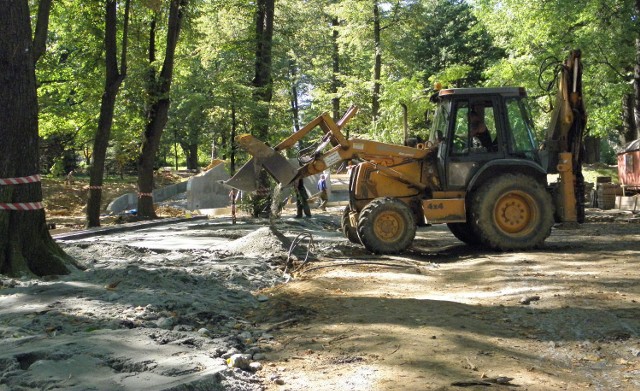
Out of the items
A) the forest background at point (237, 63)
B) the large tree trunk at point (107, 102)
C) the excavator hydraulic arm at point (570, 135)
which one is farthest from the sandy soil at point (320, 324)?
the forest background at point (237, 63)

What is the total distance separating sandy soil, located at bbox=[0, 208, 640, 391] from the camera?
491cm

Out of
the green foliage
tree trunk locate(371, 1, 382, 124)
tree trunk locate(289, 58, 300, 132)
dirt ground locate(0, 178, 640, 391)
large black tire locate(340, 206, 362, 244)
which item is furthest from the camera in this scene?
tree trunk locate(289, 58, 300, 132)

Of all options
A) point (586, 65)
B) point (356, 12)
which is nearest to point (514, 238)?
point (586, 65)

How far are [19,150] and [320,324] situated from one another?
4.70 meters

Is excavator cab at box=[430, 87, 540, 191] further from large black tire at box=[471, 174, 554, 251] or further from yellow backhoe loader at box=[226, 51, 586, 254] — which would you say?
large black tire at box=[471, 174, 554, 251]

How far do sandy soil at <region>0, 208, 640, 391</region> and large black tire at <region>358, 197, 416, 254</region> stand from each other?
3.29 ft

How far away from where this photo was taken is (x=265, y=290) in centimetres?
894

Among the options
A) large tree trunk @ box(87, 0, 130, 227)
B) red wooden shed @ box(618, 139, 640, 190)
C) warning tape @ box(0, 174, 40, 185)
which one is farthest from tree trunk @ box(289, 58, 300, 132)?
warning tape @ box(0, 174, 40, 185)

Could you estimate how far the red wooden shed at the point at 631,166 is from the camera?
24797 mm

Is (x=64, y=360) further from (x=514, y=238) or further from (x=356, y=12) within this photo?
(x=356, y=12)

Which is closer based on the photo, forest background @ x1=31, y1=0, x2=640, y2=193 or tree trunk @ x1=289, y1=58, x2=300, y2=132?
forest background @ x1=31, y1=0, x2=640, y2=193

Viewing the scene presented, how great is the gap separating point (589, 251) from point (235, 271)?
656cm

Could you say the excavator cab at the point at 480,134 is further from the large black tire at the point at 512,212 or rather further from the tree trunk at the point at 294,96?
the tree trunk at the point at 294,96

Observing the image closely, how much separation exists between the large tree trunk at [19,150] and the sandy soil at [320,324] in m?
0.62
